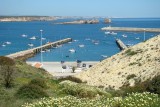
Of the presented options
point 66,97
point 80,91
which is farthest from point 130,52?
point 66,97

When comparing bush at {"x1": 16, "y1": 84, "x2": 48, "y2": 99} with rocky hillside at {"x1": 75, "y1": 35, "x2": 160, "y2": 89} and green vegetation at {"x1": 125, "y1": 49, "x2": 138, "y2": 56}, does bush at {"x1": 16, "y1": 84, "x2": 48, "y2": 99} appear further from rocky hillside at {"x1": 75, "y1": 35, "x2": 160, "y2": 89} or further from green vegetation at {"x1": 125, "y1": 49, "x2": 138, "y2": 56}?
green vegetation at {"x1": 125, "y1": 49, "x2": 138, "y2": 56}

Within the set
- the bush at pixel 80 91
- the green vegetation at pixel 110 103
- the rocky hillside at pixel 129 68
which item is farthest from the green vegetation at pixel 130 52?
the green vegetation at pixel 110 103

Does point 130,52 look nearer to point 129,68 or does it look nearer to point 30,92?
point 129,68

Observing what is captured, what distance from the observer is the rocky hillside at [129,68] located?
34406mm

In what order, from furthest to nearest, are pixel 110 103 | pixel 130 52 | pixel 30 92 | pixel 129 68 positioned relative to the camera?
pixel 130 52 → pixel 129 68 → pixel 30 92 → pixel 110 103

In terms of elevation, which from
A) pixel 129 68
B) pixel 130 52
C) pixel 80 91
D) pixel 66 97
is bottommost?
pixel 129 68

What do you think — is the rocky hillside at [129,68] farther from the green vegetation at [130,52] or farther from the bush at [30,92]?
the bush at [30,92]

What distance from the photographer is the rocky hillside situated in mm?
34406

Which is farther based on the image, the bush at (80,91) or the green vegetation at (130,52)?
the green vegetation at (130,52)

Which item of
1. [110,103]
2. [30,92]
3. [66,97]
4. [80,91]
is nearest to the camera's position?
[110,103]

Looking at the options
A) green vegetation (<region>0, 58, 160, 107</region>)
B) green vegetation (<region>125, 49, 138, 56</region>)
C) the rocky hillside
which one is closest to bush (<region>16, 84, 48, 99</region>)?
green vegetation (<region>0, 58, 160, 107</region>)

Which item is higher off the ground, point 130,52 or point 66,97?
point 66,97

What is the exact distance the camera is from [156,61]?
36750mm

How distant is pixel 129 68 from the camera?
38969 mm
